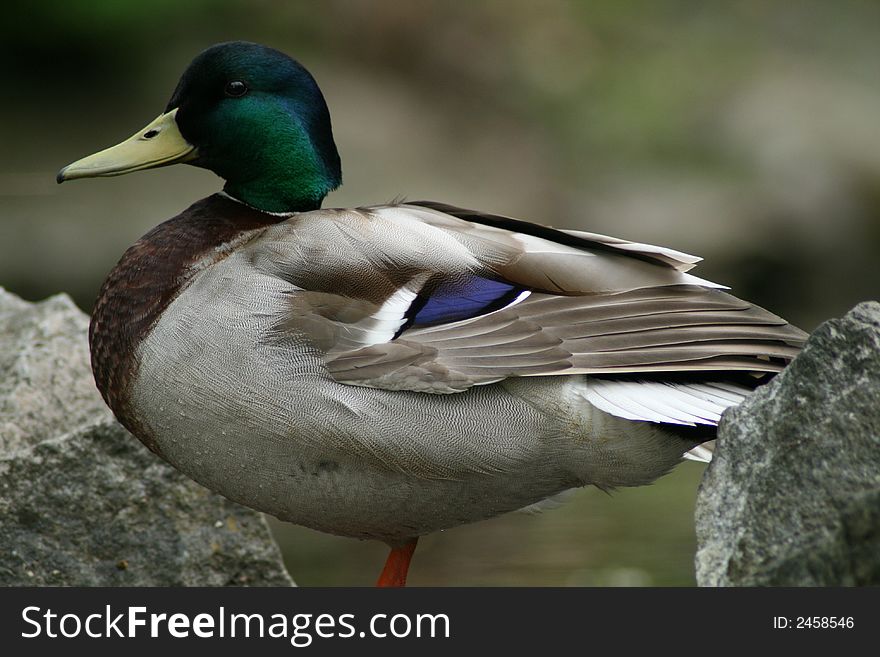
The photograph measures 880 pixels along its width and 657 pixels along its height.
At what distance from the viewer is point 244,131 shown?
139 inches

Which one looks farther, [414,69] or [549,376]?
[414,69]

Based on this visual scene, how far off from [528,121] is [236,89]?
317 inches

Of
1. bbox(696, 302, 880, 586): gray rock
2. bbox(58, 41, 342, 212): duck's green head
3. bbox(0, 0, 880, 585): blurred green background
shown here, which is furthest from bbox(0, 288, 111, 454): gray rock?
bbox(0, 0, 880, 585): blurred green background

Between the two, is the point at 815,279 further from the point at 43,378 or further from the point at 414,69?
the point at 43,378

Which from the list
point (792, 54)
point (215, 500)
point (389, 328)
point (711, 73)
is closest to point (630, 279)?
point (389, 328)

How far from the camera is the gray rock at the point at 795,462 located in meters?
2.30

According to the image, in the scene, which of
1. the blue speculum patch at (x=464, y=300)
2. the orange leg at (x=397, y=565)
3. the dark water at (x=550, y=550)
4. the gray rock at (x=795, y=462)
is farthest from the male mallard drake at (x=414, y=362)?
the dark water at (x=550, y=550)

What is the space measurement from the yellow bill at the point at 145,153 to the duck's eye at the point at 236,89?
179 mm

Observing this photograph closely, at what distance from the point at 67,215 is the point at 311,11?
3.52m

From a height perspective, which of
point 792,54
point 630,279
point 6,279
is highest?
point 792,54

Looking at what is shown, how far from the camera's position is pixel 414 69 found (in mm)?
11516

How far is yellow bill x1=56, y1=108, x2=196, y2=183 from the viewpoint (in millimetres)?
3471

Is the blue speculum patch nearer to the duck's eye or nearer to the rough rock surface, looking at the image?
the duck's eye

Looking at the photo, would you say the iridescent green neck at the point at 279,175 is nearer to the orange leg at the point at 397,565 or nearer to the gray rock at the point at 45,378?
the gray rock at the point at 45,378
